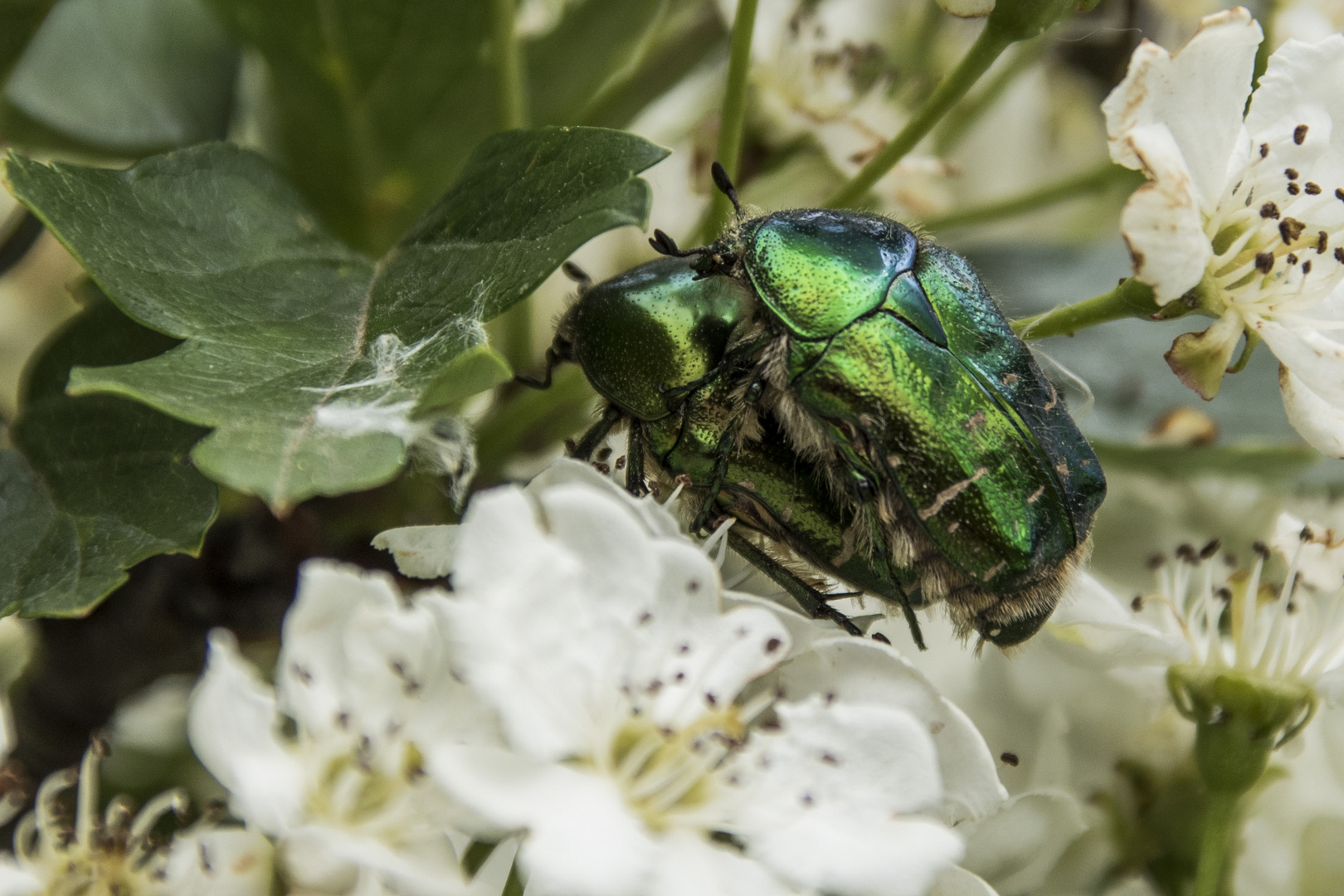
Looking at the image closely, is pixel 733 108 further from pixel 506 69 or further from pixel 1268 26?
pixel 1268 26

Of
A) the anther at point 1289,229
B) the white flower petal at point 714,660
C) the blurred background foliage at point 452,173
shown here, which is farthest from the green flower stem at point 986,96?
the white flower petal at point 714,660

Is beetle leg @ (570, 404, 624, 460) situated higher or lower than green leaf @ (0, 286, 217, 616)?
lower

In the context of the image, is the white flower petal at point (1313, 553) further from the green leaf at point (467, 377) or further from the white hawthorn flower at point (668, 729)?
the green leaf at point (467, 377)

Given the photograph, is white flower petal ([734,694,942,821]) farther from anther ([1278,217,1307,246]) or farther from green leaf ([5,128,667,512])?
anther ([1278,217,1307,246])

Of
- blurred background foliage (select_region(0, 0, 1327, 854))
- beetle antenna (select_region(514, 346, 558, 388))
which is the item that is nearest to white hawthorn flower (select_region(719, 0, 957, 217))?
blurred background foliage (select_region(0, 0, 1327, 854))

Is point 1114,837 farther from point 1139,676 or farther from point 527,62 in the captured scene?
point 527,62

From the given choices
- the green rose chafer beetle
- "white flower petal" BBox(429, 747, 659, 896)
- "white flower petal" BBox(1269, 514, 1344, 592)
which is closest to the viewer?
"white flower petal" BBox(429, 747, 659, 896)

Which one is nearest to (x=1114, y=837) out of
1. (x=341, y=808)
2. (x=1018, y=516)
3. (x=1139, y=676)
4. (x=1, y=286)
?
(x=1139, y=676)
